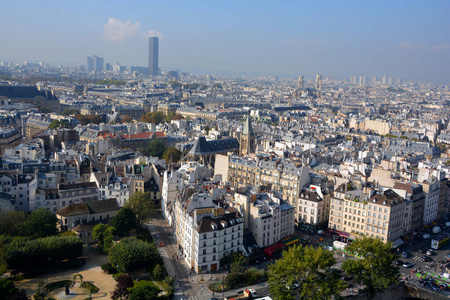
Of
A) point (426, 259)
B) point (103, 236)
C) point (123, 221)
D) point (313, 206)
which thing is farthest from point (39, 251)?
point (426, 259)

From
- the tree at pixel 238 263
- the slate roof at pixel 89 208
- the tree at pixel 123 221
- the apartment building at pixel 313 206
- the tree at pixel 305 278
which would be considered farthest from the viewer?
the apartment building at pixel 313 206

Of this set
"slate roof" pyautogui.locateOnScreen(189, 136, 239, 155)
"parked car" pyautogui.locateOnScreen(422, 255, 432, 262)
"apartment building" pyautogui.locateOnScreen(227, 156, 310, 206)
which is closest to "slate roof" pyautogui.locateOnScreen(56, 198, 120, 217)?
"apartment building" pyautogui.locateOnScreen(227, 156, 310, 206)

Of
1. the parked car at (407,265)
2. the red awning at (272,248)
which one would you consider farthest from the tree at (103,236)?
the parked car at (407,265)

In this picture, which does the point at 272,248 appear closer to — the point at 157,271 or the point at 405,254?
the point at 157,271

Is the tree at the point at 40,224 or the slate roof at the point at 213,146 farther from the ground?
the slate roof at the point at 213,146

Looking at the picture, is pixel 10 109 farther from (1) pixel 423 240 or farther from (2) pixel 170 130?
(1) pixel 423 240

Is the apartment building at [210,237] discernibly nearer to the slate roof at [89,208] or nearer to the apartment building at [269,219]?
the apartment building at [269,219]
